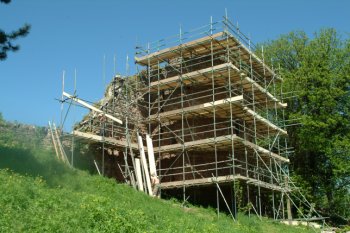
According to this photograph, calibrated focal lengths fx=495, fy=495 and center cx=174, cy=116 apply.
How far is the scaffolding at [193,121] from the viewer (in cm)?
2273

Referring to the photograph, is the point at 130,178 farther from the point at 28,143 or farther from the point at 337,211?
the point at 337,211

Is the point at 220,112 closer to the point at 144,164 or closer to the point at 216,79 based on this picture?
the point at 216,79

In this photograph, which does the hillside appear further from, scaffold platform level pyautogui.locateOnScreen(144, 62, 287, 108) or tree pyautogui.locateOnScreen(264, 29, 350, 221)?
tree pyautogui.locateOnScreen(264, 29, 350, 221)

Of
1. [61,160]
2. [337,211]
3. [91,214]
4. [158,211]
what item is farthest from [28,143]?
[337,211]

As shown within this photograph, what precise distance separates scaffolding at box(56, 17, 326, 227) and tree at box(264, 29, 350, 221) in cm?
331

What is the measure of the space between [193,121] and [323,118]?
856 centimetres

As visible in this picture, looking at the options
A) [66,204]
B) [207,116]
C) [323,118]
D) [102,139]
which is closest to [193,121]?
[207,116]

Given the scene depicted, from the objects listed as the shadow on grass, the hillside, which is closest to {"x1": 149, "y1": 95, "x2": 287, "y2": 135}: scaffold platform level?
the hillside

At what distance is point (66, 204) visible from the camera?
12633 mm

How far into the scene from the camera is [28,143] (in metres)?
22.2

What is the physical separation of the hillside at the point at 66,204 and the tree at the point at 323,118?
28.3 feet

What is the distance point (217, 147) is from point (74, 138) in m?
6.56

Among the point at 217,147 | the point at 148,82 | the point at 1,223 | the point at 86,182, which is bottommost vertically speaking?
the point at 1,223

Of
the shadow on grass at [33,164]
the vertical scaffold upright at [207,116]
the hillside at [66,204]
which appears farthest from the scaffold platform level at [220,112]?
the shadow on grass at [33,164]
